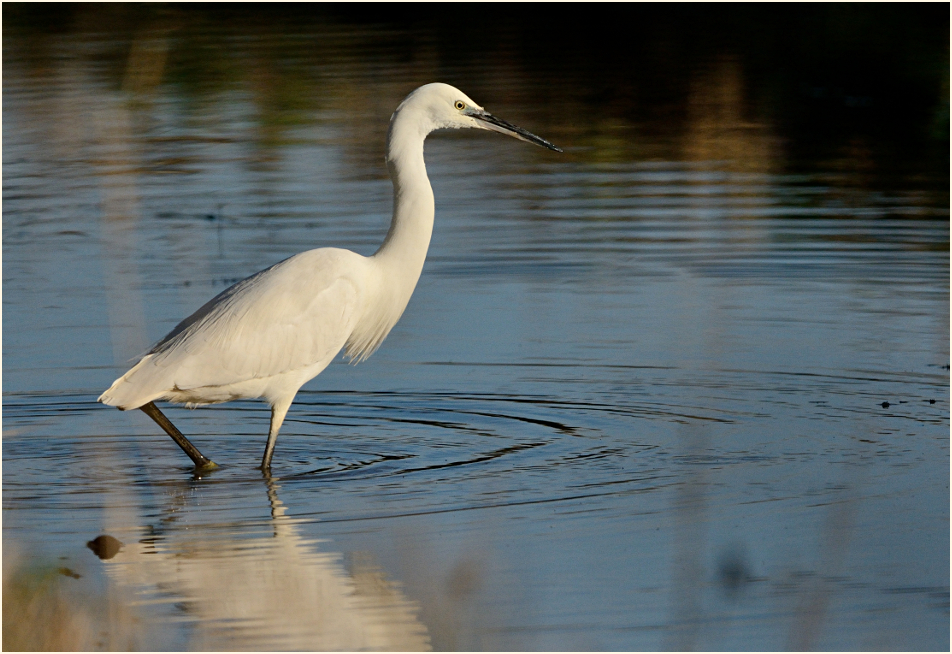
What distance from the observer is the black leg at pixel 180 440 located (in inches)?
251

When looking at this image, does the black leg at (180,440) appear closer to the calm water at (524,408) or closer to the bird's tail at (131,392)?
the calm water at (524,408)

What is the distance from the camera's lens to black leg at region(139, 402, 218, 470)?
638 cm

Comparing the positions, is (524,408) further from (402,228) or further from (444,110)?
(444,110)

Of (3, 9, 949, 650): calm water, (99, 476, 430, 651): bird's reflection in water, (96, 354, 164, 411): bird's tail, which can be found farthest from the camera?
(96, 354, 164, 411): bird's tail

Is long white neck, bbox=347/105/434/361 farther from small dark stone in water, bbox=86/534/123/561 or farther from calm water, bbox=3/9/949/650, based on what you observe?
small dark stone in water, bbox=86/534/123/561

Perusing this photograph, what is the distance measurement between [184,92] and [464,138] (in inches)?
190

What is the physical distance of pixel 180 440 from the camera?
6.38 meters

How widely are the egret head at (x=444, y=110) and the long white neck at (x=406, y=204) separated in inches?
1.4

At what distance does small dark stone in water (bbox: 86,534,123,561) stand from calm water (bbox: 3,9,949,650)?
31 millimetres

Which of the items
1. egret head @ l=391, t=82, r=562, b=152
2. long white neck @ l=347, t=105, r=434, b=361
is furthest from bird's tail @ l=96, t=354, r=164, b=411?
egret head @ l=391, t=82, r=562, b=152

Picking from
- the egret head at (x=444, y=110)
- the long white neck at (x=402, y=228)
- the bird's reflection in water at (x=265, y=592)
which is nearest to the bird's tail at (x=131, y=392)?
the bird's reflection in water at (x=265, y=592)

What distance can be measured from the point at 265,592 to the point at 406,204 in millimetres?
2361

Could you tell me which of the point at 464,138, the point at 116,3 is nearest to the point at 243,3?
the point at 116,3

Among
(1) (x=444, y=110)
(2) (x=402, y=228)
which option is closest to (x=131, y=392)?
(2) (x=402, y=228)
